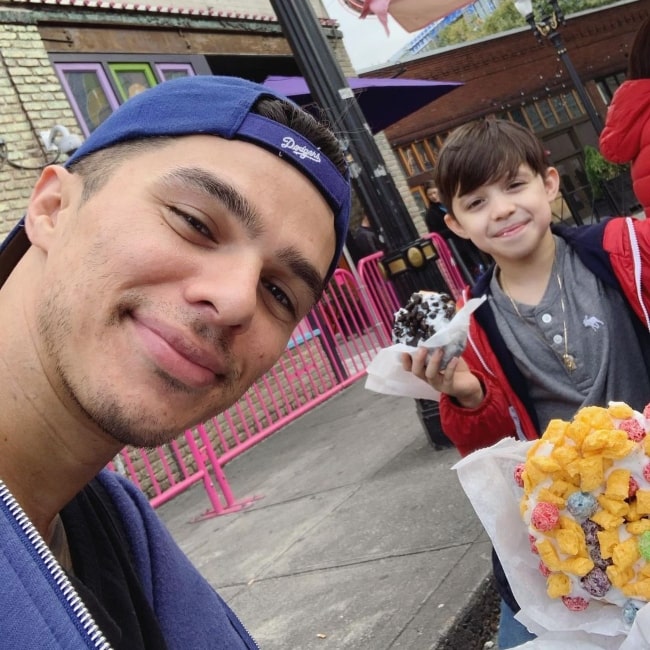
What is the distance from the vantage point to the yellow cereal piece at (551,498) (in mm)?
1388

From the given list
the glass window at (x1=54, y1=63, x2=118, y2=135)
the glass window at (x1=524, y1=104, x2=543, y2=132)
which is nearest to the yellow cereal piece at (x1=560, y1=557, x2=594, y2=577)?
the glass window at (x1=54, y1=63, x2=118, y2=135)

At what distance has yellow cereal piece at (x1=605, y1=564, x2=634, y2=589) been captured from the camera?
52.9 inches

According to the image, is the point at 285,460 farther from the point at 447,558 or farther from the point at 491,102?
the point at 491,102

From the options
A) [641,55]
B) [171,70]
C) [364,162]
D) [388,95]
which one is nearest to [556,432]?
[641,55]

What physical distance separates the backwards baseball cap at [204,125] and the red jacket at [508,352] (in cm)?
76

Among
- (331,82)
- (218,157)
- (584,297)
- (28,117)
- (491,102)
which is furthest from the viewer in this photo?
(491,102)

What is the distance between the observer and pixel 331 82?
16.0 ft

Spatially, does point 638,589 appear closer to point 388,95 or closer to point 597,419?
point 597,419

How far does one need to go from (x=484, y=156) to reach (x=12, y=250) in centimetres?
139

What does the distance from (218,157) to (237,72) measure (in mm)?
9863

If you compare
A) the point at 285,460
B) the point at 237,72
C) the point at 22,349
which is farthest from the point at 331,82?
the point at 237,72

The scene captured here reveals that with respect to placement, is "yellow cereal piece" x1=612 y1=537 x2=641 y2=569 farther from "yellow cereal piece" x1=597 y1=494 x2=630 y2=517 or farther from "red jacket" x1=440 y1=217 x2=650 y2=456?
"red jacket" x1=440 y1=217 x2=650 y2=456

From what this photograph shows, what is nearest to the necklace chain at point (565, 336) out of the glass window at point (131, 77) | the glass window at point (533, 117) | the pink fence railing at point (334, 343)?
the pink fence railing at point (334, 343)

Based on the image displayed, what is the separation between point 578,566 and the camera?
136cm
